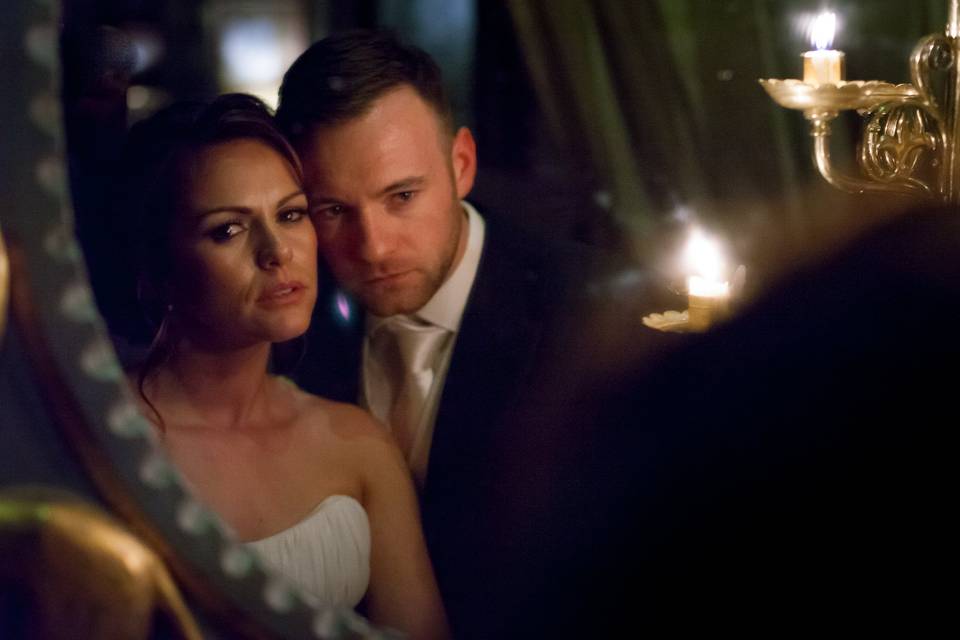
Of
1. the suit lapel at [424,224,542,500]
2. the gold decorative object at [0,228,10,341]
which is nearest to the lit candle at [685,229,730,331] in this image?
the suit lapel at [424,224,542,500]

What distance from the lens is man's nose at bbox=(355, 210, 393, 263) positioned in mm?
630

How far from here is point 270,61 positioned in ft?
2.02

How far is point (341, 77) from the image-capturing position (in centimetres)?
62

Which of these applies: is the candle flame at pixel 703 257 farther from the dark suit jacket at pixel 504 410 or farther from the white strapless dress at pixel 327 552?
the white strapless dress at pixel 327 552

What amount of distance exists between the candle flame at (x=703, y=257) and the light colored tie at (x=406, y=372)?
211mm

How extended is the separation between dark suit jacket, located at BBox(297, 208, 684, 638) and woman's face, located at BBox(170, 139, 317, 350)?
2.2 inches

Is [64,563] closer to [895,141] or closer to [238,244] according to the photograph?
[238,244]

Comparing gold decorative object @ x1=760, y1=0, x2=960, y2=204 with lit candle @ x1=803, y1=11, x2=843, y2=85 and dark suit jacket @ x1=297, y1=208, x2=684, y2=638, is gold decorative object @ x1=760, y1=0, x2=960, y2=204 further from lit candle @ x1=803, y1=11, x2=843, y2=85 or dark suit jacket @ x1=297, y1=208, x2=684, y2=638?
dark suit jacket @ x1=297, y1=208, x2=684, y2=638

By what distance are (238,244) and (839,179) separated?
0.49m

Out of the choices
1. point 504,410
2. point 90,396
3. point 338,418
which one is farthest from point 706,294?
point 90,396

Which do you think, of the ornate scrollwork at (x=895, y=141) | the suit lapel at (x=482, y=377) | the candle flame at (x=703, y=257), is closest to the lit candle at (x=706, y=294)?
the candle flame at (x=703, y=257)

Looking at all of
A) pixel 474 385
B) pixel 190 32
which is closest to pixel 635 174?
pixel 474 385

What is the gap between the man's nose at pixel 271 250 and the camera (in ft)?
1.95

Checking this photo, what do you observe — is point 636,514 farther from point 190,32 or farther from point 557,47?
point 190,32
